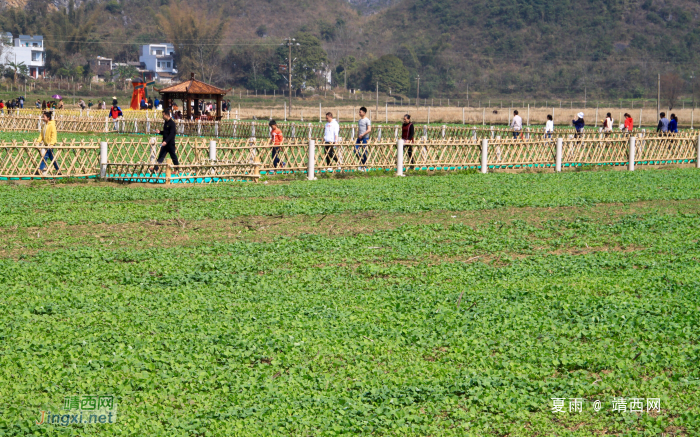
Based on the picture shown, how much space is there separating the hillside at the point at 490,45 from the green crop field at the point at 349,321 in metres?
82.3

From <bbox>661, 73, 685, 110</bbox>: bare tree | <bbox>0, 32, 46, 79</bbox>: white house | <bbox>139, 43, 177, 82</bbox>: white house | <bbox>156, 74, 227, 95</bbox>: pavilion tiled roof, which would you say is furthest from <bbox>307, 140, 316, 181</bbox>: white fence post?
<bbox>139, 43, 177, 82</bbox>: white house

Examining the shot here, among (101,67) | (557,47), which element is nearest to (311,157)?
(557,47)

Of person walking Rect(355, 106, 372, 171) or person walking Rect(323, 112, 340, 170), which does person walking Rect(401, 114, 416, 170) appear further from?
person walking Rect(323, 112, 340, 170)

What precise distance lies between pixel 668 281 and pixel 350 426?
532 cm

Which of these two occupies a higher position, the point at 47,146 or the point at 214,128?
the point at 214,128

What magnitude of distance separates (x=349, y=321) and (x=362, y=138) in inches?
554

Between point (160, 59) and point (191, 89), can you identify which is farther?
point (160, 59)

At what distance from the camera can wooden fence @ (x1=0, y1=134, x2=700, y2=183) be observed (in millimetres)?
18938

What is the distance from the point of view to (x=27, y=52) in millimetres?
109188

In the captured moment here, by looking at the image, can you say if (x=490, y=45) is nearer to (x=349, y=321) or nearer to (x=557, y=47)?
(x=557, y=47)

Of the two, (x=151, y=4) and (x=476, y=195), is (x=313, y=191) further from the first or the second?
(x=151, y=4)

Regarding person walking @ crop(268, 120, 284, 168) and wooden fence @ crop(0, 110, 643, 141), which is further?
wooden fence @ crop(0, 110, 643, 141)

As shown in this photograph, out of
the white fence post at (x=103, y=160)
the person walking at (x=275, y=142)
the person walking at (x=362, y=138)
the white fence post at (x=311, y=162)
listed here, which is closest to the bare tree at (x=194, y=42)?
the person walking at (x=362, y=138)

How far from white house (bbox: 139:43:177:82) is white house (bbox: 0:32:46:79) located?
1498 cm
